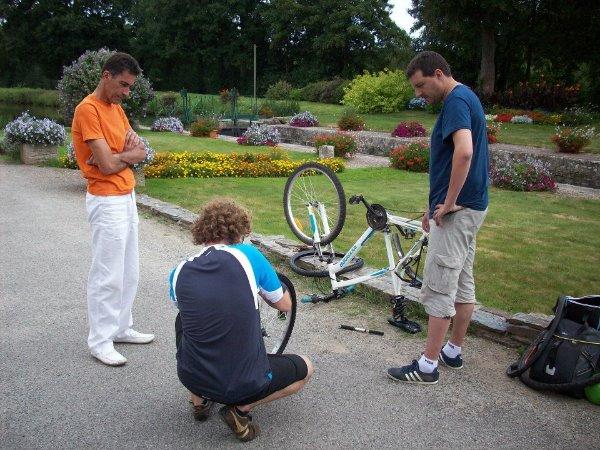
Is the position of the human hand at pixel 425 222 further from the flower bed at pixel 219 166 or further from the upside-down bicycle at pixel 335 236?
the flower bed at pixel 219 166

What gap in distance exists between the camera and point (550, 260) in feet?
21.3

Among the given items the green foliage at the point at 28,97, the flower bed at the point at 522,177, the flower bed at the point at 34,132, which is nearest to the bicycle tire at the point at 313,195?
the flower bed at the point at 522,177

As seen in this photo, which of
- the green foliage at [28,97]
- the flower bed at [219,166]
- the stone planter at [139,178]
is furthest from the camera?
the green foliage at [28,97]

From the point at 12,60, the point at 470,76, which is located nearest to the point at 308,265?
the point at 470,76

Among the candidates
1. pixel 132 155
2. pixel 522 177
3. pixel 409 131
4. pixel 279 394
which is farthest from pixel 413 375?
pixel 409 131

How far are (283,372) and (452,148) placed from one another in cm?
163

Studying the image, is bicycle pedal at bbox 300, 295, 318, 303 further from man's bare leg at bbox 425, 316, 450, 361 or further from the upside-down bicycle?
A: man's bare leg at bbox 425, 316, 450, 361

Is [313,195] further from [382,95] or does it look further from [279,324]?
[382,95]

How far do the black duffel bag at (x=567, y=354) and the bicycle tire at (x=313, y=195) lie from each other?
2206 mm

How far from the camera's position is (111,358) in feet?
12.4

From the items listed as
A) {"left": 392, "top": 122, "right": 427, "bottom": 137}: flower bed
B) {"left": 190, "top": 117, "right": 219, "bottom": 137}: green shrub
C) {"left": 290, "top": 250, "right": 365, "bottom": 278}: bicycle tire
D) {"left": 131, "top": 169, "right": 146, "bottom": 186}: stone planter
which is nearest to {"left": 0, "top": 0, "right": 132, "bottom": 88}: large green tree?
{"left": 190, "top": 117, "right": 219, "bottom": 137}: green shrub

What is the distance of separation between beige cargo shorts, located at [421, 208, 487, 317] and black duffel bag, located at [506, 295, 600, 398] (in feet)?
2.01

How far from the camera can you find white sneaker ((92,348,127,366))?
376 centimetres

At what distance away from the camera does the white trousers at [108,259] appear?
12.0ft
